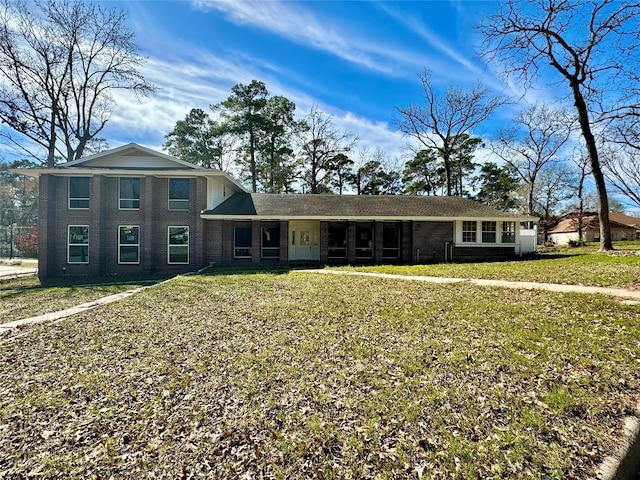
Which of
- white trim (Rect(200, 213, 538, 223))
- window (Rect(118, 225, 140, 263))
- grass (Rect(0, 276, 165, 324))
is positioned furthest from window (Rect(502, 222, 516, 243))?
window (Rect(118, 225, 140, 263))

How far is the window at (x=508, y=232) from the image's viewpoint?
60.9 feet

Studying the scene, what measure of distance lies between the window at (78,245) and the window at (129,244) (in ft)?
5.11

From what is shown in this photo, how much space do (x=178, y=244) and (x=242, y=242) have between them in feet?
10.5

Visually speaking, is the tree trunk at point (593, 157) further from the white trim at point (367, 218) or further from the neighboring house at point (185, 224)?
the neighboring house at point (185, 224)

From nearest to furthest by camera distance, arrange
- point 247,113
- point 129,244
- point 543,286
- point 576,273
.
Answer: point 543,286 < point 576,273 < point 129,244 < point 247,113

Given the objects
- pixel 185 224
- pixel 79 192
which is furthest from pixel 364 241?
pixel 79 192

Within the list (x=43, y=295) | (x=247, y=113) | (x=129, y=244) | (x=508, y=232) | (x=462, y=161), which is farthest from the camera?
(x=462, y=161)

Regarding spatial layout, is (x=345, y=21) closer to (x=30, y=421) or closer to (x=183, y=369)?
(x=183, y=369)

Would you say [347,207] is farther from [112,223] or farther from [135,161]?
[112,223]

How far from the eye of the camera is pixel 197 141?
32969mm

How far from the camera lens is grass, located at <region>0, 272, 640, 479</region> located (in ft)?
9.07

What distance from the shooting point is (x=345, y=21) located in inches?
434

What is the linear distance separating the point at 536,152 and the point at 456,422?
127 ft

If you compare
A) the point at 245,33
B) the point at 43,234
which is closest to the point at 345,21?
the point at 245,33
